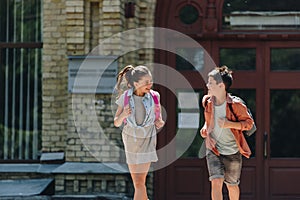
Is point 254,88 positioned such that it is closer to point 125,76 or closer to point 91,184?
point 91,184

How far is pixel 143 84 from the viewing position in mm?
6699

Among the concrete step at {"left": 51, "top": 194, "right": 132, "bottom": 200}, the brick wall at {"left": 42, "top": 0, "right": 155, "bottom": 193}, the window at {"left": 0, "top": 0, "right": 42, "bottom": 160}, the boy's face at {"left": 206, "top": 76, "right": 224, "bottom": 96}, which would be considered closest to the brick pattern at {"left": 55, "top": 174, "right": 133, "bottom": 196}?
the brick wall at {"left": 42, "top": 0, "right": 155, "bottom": 193}

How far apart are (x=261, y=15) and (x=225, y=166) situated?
3331 millimetres

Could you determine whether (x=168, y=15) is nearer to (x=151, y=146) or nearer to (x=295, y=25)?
(x=295, y=25)

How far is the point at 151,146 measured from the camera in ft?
22.0

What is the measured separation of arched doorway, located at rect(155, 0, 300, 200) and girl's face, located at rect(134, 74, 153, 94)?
2834mm

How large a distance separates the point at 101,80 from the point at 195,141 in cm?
176

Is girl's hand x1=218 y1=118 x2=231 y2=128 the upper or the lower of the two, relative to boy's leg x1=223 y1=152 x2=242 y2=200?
upper

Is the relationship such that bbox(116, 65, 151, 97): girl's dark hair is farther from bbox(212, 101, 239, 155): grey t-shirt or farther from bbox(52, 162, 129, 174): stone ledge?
bbox(52, 162, 129, 174): stone ledge

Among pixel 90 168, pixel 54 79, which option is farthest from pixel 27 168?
pixel 54 79

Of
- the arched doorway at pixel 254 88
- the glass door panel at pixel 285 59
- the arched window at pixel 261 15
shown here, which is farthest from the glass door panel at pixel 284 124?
the arched window at pixel 261 15

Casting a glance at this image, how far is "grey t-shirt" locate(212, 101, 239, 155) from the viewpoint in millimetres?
6812

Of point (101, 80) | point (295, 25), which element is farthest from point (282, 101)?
point (101, 80)

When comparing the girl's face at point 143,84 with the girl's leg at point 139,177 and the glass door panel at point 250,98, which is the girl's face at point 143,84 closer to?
the girl's leg at point 139,177
